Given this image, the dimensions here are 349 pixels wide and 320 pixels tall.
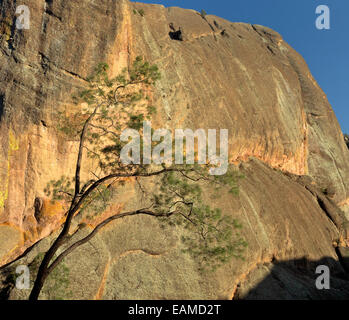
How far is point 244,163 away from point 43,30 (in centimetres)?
1129

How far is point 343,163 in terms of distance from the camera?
2733 centimetres

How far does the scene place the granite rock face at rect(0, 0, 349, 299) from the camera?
11602 millimetres

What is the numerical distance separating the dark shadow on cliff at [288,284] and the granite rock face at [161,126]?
0.24ft

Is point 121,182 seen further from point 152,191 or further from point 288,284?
point 288,284

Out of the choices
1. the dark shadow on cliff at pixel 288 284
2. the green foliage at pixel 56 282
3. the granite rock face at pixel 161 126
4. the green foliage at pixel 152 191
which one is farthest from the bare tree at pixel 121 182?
the dark shadow on cliff at pixel 288 284

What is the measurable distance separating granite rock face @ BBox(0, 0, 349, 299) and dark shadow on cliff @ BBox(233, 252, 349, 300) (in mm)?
74

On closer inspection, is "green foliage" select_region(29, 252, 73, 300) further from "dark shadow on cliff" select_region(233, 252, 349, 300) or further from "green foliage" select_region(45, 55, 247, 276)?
"dark shadow on cliff" select_region(233, 252, 349, 300)

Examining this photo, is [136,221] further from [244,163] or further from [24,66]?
[244,163]

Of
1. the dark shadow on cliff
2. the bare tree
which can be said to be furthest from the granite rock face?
the bare tree

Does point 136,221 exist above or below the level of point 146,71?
below

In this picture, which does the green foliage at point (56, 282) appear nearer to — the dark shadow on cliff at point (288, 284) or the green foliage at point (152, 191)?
the green foliage at point (152, 191)

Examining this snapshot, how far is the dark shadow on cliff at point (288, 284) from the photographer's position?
12.8m
